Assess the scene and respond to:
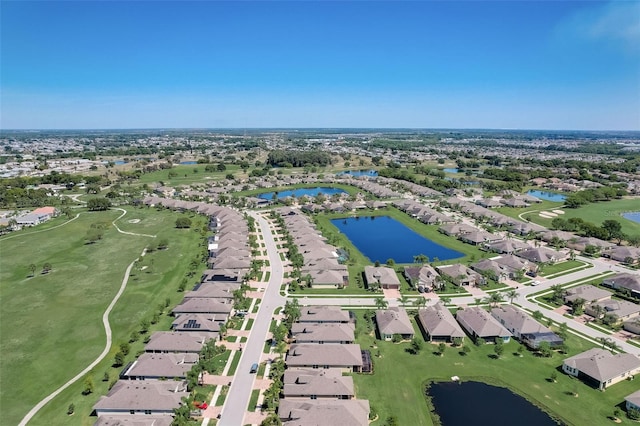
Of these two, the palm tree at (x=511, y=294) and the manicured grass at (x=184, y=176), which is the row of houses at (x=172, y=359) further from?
the manicured grass at (x=184, y=176)

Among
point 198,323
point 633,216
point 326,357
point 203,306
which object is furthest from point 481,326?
point 633,216

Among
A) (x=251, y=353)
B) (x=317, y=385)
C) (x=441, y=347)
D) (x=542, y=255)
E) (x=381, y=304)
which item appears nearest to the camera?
(x=317, y=385)

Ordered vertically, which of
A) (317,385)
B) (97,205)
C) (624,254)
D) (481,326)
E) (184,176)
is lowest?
(317,385)

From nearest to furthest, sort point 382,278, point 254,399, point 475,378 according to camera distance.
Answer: point 254,399
point 475,378
point 382,278

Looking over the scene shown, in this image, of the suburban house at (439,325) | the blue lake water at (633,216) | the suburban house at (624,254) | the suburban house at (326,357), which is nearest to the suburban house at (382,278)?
the suburban house at (439,325)

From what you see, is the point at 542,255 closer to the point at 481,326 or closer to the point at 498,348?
the point at 481,326

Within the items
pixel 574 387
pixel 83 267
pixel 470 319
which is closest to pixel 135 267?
pixel 83 267
